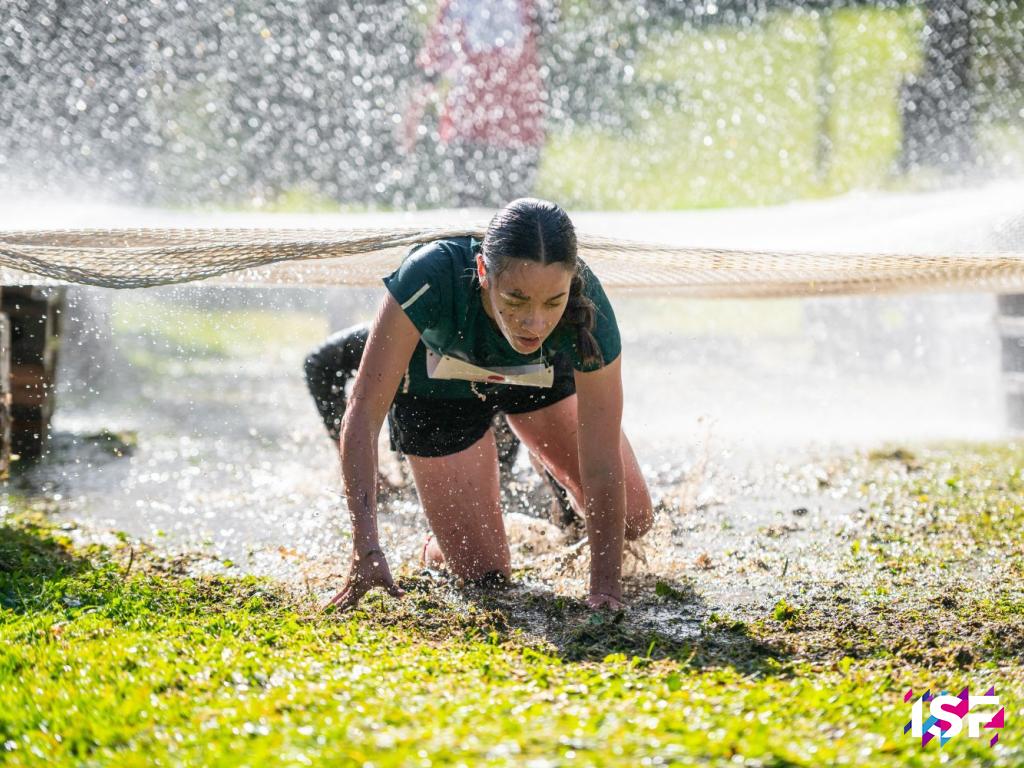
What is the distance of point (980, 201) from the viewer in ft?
18.1

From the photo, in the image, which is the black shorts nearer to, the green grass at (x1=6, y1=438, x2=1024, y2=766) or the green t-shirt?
the green t-shirt

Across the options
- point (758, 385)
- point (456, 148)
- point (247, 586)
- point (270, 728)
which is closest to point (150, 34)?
point (456, 148)

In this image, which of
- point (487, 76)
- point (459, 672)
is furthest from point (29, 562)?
point (487, 76)

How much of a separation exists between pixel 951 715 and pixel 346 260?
273 centimetres

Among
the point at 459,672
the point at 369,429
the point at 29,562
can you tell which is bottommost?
the point at 29,562

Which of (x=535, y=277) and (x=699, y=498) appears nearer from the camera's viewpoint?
(x=535, y=277)

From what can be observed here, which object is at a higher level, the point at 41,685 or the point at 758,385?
the point at 41,685

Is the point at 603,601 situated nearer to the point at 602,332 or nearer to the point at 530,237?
the point at 602,332

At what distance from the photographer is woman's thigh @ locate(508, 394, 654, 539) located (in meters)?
3.87

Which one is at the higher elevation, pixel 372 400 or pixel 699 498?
pixel 372 400

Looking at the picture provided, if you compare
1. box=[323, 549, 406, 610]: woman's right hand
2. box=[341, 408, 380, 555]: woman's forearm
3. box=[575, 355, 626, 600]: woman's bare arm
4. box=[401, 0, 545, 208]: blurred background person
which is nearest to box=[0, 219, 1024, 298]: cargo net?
box=[575, 355, 626, 600]: woman's bare arm

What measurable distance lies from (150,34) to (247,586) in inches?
515

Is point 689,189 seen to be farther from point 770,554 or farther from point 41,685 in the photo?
point 41,685

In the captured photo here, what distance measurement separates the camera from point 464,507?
3.88 m
